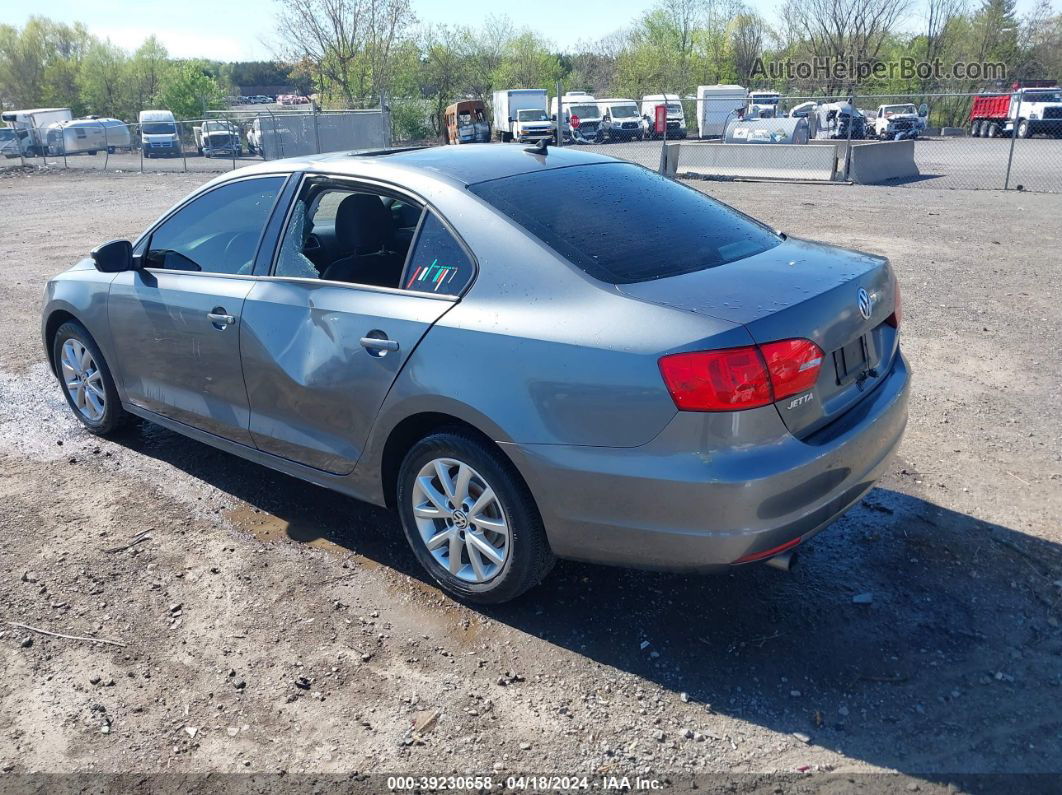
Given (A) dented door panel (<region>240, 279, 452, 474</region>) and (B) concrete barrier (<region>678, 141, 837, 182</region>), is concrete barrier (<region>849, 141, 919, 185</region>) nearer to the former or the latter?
(B) concrete barrier (<region>678, 141, 837, 182</region>)

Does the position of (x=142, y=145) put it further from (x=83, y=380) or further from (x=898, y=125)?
(x=83, y=380)

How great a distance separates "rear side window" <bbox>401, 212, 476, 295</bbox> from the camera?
337 centimetres

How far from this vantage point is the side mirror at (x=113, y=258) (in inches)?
185

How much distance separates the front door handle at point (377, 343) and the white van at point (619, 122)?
4290 centimetres

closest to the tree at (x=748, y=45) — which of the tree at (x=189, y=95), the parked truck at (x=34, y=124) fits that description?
the tree at (x=189, y=95)

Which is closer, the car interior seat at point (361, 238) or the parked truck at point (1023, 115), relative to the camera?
the car interior seat at point (361, 238)

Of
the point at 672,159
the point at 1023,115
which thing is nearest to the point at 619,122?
the point at 1023,115

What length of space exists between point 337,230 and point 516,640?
201 cm

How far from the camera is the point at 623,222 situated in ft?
11.6

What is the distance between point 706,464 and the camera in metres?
2.77

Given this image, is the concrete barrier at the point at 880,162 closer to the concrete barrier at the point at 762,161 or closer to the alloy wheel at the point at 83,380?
the concrete barrier at the point at 762,161

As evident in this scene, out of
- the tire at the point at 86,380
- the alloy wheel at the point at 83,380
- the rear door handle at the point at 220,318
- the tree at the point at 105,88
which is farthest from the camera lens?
the tree at the point at 105,88

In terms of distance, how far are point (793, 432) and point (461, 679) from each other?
1.45 m

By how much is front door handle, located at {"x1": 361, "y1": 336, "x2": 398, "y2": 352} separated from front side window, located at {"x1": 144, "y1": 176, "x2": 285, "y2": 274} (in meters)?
1.00
